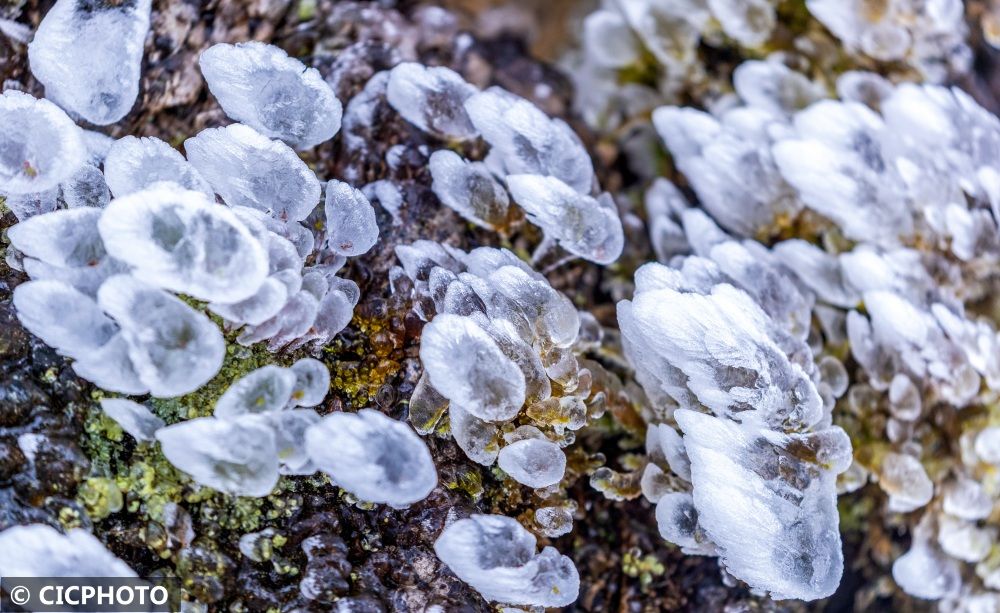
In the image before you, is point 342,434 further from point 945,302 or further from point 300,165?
point 945,302

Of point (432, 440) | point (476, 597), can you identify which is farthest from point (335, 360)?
point (476, 597)

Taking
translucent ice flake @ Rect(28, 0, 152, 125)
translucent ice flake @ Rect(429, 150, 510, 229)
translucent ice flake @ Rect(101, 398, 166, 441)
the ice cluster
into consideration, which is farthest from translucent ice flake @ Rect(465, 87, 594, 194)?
translucent ice flake @ Rect(101, 398, 166, 441)

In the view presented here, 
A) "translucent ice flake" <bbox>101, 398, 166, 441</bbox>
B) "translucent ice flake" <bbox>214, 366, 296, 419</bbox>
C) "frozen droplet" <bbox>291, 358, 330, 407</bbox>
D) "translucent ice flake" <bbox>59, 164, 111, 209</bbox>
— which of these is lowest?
"translucent ice flake" <bbox>101, 398, 166, 441</bbox>

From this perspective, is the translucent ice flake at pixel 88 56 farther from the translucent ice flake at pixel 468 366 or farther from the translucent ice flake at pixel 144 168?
the translucent ice flake at pixel 468 366

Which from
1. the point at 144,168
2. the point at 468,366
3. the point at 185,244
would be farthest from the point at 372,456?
the point at 144,168

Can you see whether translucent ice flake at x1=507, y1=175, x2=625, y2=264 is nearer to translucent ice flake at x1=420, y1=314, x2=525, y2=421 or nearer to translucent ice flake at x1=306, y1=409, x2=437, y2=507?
translucent ice flake at x1=420, y1=314, x2=525, y2=421

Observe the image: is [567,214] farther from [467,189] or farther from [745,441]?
[745,441]
